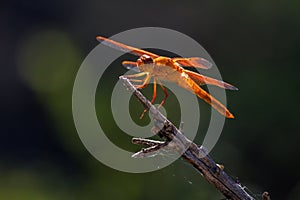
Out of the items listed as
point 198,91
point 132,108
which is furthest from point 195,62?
point 132,108

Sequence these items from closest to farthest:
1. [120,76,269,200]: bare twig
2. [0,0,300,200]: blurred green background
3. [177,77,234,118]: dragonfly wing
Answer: [120,76,269,200]: bare twig → [177,77,234,118]: dragonfly wing → [0,0,300,200]: blurred green background

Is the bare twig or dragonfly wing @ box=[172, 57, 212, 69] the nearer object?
the bare twig

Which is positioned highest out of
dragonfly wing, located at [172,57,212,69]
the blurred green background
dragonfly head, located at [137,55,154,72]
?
dragonfly head, located at [137,55,154,72]

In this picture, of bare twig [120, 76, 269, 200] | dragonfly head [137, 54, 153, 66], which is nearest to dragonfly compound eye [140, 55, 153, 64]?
dragonfly head [137, 54, 153, 66]

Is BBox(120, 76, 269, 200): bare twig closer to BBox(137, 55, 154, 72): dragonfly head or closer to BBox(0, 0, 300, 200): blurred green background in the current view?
BBox(137, 55, 154, 72): dragonfly head

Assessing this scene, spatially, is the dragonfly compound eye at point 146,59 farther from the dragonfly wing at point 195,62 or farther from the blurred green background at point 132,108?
the blurred green background at point 132,108

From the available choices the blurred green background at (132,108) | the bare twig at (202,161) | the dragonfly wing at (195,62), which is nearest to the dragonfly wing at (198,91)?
the dragonfly wing at (195,62)

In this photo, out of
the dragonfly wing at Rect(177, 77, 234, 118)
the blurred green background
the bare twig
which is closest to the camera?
the bare twig

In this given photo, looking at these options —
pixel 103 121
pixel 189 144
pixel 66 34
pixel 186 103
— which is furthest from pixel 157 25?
pixel 189 144

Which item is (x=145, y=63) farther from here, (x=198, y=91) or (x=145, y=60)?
(x=198, y=91)

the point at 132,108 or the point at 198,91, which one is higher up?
the point at 198,91
